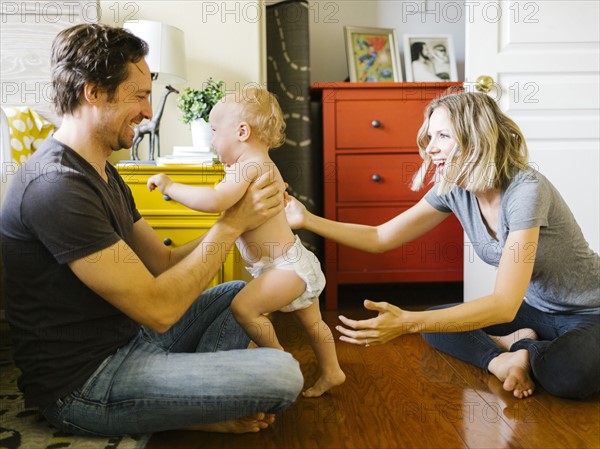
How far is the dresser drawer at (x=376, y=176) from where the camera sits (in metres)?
2.80

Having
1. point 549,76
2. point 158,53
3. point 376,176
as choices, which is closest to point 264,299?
point 158,53

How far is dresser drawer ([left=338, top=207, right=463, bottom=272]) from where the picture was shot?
282 centimetres

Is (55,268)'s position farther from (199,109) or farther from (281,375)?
(199,109)

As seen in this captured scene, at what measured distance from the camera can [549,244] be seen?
1.69m

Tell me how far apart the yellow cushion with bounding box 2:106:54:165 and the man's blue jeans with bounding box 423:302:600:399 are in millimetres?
1679

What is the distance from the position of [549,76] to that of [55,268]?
2207 mm

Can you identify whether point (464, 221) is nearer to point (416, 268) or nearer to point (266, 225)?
point (266, 225)

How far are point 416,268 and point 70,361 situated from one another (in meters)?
1.91

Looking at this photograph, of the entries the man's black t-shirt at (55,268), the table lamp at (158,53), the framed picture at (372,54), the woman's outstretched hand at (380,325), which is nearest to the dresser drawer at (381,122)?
the framed picture at (372,54)

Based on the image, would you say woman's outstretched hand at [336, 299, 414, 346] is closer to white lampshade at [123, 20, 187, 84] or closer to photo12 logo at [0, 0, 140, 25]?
white lampshade at [123, 20, 187, 84]

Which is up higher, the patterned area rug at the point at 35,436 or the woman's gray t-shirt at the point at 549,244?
the woman's gray t-shirt at the point at 549,244

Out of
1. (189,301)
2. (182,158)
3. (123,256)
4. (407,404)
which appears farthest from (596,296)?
(182,158)

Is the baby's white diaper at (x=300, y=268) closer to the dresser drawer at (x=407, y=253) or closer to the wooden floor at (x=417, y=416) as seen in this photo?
the wooden floor at (x=417, y=416)

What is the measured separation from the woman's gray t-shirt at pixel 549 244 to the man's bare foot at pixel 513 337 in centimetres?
9
